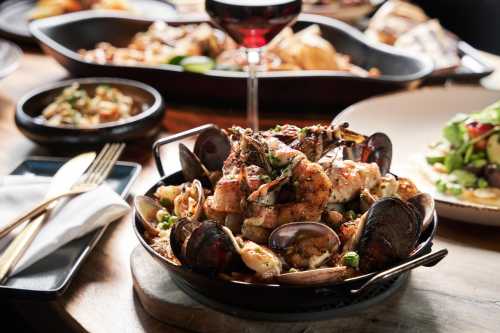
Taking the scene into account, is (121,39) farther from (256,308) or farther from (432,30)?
(256,308)

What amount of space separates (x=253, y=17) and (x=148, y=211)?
2.15 feet

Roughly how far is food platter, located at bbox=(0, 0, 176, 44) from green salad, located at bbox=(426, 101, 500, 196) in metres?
1.66

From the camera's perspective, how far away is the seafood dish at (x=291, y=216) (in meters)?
1.00

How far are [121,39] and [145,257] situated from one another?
1564 millimetres

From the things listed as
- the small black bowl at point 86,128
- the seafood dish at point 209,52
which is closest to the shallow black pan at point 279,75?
the seafood dish at point 209,52

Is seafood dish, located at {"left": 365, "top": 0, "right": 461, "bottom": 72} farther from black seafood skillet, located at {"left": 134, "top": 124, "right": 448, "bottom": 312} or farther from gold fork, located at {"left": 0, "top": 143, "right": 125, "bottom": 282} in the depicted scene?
black seafood skillet, located at {"left": 134, "top": 124, "right": 448, "bottom": 312}

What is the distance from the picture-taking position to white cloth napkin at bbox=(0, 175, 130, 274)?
131 centimetres

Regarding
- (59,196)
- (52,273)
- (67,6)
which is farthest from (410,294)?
(67,6)

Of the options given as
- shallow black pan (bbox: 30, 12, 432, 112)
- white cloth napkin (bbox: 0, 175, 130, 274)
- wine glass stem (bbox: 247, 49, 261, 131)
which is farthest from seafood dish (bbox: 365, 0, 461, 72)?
white cloth napkin (bbox: 0, 175, 130, 274)

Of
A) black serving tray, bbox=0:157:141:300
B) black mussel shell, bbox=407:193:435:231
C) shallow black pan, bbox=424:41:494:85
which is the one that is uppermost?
black mussel shell, bbox=407:193:435:231

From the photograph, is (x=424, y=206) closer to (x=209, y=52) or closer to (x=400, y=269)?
(x=400, y=269)

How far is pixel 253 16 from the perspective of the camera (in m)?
1.63

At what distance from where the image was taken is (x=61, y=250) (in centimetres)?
133

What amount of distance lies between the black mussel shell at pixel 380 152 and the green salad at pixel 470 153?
29 centimetres
